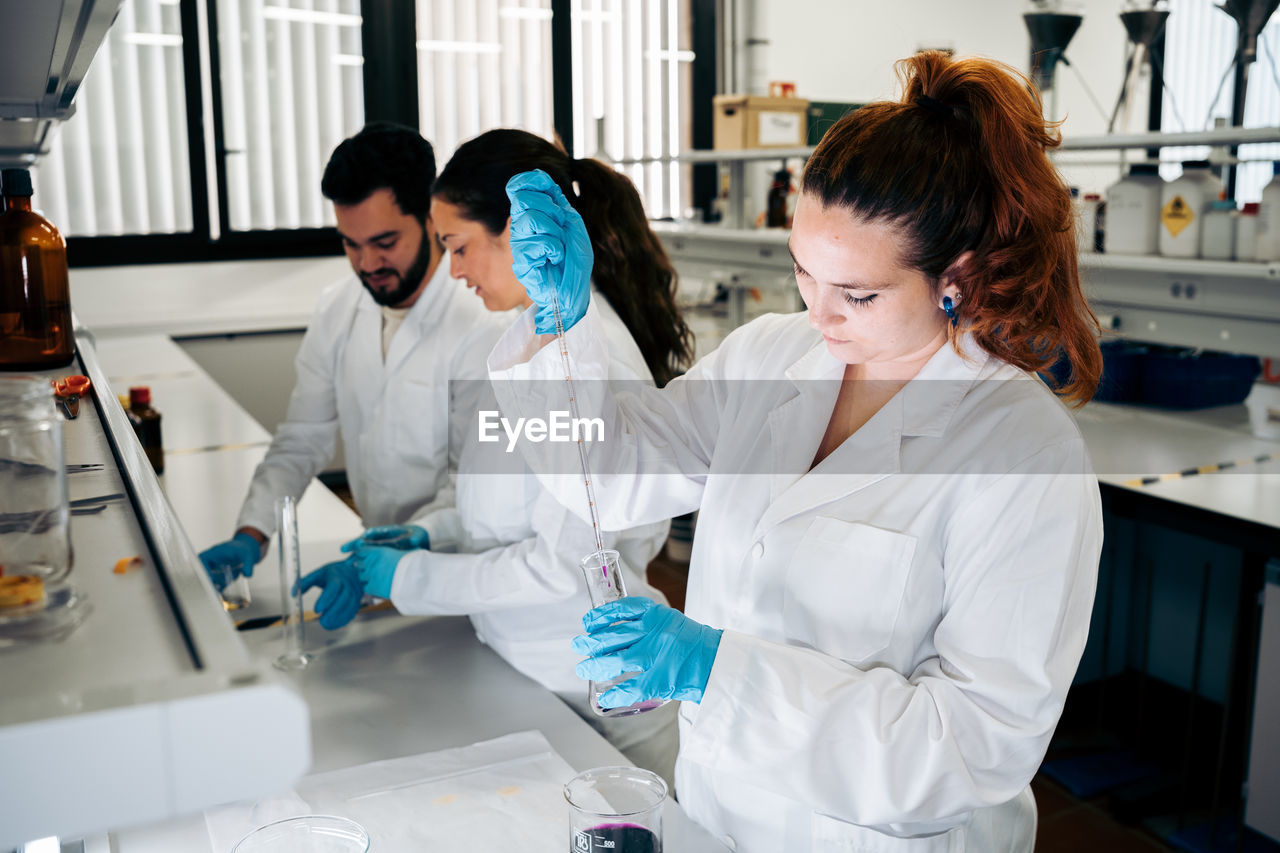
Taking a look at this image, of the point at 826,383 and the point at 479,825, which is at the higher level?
the point at 826,383

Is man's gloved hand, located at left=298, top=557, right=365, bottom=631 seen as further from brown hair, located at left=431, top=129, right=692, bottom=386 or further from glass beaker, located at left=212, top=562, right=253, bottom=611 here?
brown hair, located at left=431, top=129, right=692, bottom=386

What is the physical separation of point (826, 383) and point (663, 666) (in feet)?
1.46

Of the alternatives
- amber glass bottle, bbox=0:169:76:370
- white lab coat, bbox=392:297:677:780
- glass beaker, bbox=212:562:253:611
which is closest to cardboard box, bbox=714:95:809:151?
white lab coat, bbox=392:297:677:780

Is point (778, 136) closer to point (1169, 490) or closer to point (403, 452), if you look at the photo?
point (1169, 490)

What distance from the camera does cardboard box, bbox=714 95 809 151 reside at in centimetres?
414

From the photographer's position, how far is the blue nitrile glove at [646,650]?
40.8 inches

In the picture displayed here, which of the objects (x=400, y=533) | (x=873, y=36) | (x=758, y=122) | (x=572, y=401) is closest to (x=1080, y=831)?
(x=400, y=533)

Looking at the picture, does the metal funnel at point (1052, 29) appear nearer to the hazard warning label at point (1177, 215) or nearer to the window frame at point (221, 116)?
the hazard warning label at point (1177, 215)

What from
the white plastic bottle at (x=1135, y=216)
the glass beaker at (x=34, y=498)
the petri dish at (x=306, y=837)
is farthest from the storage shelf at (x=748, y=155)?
the glass beaker at (x=34, y=498)

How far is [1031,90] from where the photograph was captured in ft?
3.77

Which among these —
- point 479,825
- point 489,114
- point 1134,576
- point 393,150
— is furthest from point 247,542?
point 489,114

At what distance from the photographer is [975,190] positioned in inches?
42.4

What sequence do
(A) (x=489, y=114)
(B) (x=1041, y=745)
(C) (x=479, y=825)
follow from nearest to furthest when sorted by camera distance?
(B) (x=1041, y=745) < (C) (x=479, y=825) < (A) (x=489, y=114)

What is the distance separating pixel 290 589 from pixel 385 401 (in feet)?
2.09
